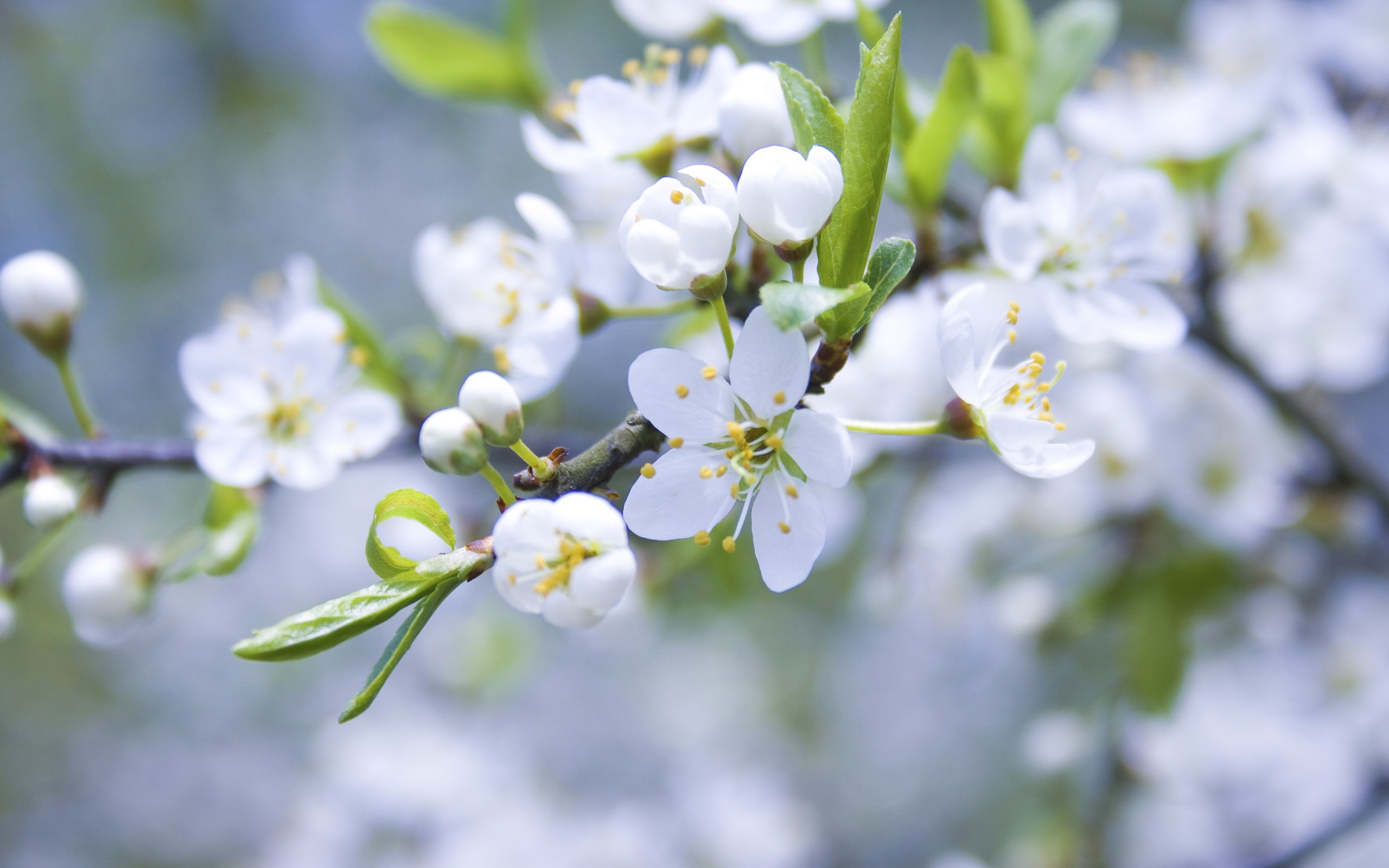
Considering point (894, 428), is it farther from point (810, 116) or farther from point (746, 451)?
point (810, 116)

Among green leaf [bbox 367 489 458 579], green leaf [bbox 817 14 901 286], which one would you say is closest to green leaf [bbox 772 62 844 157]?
green leaf [bbox 817 14 901 286]

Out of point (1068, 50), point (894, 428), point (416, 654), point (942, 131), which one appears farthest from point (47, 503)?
point (416, 654)

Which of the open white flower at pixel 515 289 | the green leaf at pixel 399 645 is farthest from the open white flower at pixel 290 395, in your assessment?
the green leaf at pixel 399 645

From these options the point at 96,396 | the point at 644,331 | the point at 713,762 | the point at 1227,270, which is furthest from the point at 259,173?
the point at 1227,270

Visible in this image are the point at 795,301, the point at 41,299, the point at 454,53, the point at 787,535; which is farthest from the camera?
the point at 454,53

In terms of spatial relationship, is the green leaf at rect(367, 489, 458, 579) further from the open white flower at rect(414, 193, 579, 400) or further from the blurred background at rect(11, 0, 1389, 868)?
the blurred background at rect(11, 0, 1389, 868)

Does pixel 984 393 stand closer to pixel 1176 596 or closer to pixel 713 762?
pixel 1176 596

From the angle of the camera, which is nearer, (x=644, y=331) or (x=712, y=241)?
(x=712, y=241)
